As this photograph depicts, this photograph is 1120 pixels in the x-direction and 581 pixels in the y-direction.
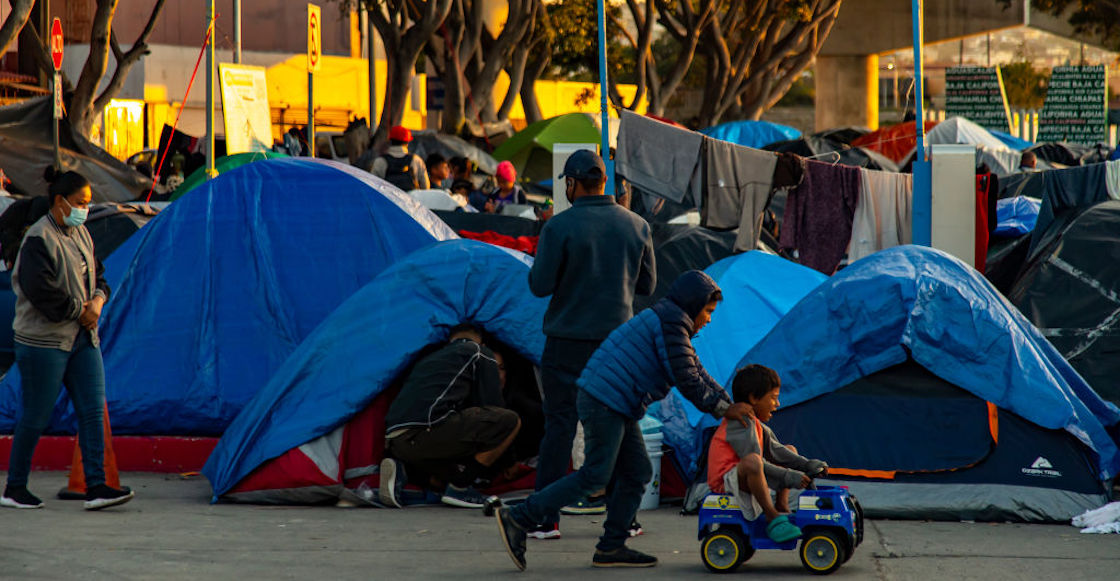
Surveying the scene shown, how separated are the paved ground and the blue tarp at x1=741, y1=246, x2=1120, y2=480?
2.39 ft

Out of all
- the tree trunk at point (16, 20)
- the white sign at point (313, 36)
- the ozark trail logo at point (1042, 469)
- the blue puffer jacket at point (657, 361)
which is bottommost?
the ozark trail logo at point (1042, 469)

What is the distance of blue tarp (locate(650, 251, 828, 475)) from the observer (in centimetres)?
838

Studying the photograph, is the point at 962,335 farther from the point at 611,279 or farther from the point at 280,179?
the point at 280,179

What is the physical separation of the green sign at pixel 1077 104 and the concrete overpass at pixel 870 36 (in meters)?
13.6

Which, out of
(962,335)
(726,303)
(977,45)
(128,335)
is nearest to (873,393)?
(962,335)

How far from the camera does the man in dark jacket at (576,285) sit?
696 centimetres

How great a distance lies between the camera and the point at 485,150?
28875 mm

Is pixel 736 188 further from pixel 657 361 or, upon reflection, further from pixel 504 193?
pixel 657 361

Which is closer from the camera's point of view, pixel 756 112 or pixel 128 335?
pixel 128 335

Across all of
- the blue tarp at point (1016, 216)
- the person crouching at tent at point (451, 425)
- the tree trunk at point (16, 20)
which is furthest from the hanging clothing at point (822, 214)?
the tree trunk at point (16, 20)

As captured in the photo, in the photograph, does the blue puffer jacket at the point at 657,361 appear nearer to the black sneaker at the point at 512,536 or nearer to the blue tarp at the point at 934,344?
the black sneaker at the point at 512,536

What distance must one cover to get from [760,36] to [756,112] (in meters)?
2.79

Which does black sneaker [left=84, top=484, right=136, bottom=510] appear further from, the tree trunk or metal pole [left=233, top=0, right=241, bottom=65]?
the tree trunk

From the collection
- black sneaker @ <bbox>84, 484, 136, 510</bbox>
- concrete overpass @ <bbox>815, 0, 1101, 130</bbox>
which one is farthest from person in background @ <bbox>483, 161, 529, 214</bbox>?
concrete overpass @ <bbox>815, 0, 1101, 130</bbox>
